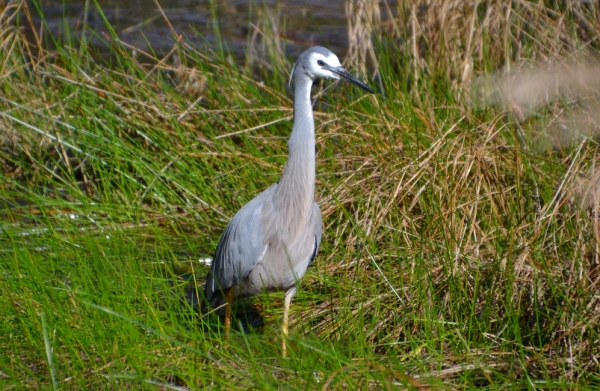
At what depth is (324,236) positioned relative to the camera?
14.1 ft

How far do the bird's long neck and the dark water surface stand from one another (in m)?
4.62

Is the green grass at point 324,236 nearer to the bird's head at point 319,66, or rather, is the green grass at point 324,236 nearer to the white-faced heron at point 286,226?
the white-faced heron at point 286,226

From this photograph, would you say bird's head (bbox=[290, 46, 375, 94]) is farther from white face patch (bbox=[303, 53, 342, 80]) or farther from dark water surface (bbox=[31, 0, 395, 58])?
dark water surface (bbox=[31, 0, 395, 58])

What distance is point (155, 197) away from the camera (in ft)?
15.8

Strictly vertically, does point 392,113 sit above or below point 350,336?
above

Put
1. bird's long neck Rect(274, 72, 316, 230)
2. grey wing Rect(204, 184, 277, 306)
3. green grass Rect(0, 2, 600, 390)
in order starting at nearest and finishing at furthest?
green grass Rect(0, 2, 600, 390) → bird's long neck Rect(274, 72, 316, 230) → grey wing Rect(204, 184, 277, 306)

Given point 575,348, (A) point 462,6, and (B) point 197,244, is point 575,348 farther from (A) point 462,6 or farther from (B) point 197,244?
(A) point 462,6

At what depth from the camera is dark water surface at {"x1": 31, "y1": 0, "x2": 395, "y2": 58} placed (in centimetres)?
846

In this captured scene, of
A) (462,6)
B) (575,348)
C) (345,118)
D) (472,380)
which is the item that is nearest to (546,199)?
(575,348)

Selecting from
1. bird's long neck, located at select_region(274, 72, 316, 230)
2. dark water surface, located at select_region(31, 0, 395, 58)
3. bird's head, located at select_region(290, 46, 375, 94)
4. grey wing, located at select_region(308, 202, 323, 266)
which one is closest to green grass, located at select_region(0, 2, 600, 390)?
grey wing, located at select_region(308, 202, 323, 266)

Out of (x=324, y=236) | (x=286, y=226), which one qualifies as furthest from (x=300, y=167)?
(x=324, y=236)

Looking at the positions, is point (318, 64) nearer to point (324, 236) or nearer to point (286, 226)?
point (286, 226)

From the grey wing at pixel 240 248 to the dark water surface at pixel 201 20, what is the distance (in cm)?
454

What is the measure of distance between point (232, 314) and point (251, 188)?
77 centimetres
